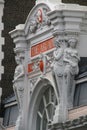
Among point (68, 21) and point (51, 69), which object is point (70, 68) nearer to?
point (51, 69)

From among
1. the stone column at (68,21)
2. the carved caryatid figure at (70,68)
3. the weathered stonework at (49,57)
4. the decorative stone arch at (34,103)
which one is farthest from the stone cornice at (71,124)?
the decorative stone arch at (34,103)

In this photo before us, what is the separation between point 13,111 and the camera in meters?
41.9

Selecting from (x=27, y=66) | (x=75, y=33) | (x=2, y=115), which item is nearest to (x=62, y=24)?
(x=75, y=33)

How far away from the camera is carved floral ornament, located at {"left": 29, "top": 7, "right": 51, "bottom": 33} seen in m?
38.9

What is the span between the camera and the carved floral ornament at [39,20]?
38.9 meters

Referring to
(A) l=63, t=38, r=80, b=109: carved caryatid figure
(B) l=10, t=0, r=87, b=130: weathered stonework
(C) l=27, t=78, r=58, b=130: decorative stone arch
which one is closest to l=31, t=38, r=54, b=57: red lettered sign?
(B) l=10, t=0, r=87, b=130: weathered stonework

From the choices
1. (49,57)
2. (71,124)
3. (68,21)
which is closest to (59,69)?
(49,57)

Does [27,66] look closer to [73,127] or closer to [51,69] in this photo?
[51,69]

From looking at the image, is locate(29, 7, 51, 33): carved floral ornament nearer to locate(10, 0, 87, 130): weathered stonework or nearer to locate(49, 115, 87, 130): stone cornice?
locate(10, 0, 87, 130): weathered stonework

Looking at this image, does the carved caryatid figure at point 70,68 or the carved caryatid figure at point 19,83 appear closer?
the carved caryatid figure at point 70,68

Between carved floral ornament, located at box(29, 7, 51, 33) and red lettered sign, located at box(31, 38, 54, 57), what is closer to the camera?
red lettered sign, located at box(31, 38, 54, 57)

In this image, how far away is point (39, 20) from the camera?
39.4 m

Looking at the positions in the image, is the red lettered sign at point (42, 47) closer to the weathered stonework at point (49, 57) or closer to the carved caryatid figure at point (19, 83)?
the weathered stonework at point (49, 57)

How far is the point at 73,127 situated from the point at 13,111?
7351 millimetres
